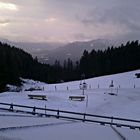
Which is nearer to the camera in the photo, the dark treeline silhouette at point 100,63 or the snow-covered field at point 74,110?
the snow-covered field at point 74,110

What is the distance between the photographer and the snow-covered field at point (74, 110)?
12.7 meters

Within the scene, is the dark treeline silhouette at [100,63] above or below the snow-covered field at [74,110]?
above

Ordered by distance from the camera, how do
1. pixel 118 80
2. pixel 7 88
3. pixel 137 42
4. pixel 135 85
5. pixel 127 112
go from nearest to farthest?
pixel 127 112, pixel 7 88, pixel 135 85, pixel 118 80, pixel 137 42

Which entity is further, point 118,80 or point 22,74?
point 22,74

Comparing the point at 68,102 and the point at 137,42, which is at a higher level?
the point at 137,42

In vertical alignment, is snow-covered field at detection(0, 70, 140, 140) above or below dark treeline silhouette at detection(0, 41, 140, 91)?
below

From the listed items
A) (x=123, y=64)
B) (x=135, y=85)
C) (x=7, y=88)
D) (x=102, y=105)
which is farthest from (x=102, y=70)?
(x=102, y=105)

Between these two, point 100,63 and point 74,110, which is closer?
point 74,110

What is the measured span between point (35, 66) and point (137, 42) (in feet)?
141

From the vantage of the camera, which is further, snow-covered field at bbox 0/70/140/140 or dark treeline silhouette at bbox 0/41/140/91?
dark treeline silhouette at bbox 0/41/140/91

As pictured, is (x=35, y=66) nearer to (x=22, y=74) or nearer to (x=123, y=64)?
(x=22, y=74)

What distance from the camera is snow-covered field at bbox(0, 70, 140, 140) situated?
1266cm

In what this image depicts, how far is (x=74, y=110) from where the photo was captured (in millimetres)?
50031

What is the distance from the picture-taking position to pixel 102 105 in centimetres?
5762
